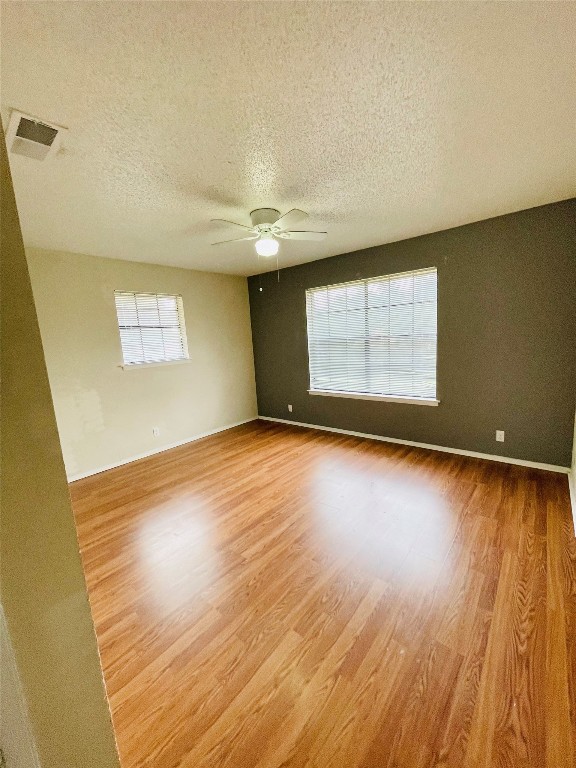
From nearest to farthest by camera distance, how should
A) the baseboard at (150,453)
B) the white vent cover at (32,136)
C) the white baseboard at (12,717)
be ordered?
the white baseboard at (12,717), the white vent cover at (32,136), the baseboard at (150,453)

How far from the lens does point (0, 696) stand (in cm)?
42

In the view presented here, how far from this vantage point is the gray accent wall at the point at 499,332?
2770mm

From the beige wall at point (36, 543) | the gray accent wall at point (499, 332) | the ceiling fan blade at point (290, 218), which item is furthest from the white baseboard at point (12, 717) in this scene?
the gray accent wall at point (499, 332)

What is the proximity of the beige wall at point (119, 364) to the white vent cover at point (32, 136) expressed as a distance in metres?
1.91

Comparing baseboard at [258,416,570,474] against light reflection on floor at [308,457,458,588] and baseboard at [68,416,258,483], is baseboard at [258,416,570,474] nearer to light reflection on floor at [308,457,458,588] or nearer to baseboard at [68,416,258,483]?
light reflection on floor at [308,457,458,588]

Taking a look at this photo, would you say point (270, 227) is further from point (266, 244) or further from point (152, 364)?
point (152, 364)

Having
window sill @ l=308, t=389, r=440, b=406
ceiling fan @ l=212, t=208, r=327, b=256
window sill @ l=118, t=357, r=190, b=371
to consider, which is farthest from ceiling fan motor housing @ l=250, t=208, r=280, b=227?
window sill @ l=308, t=389, r=440, b=406

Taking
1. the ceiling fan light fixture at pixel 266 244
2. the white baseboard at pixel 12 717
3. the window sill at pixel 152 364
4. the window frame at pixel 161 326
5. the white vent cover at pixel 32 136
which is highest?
the white vent cover at pixel 32 136

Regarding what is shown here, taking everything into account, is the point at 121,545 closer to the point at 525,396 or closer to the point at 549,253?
the point at 525,396

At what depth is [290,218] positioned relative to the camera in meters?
2.36

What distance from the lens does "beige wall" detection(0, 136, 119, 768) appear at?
0.46 metres

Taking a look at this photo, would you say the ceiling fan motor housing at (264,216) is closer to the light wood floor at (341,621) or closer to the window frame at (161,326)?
the window frame at (161,326)

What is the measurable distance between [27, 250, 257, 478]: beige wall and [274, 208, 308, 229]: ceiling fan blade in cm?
220

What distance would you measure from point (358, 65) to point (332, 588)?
2522 mm
